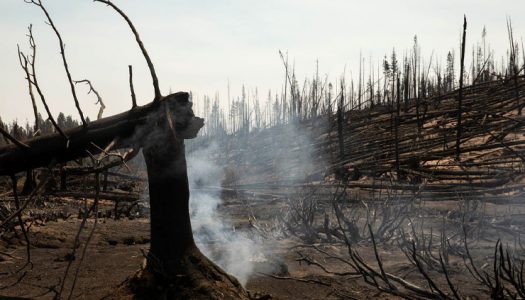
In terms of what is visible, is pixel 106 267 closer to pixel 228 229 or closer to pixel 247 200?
pixel 228 229

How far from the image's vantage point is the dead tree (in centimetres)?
369

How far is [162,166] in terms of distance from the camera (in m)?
3.72

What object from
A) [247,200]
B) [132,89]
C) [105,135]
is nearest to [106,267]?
[105,135]

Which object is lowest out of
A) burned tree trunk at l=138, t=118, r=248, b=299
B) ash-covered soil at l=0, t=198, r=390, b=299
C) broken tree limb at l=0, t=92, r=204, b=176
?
ash-covered soil at l=0, t=198, r=390, b=299

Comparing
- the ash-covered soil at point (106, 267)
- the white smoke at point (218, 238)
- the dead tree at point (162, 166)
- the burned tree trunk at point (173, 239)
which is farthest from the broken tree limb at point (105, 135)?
the white smoke at point (218, 238)

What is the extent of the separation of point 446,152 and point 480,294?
805cm

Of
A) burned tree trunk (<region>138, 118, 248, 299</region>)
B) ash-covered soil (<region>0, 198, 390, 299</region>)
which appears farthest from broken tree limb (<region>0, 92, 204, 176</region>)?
ash-covered soil (<region>0, 198, 390, 299</region>)

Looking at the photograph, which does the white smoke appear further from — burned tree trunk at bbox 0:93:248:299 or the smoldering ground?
burned tree trunk at bbox 0:93:248:299

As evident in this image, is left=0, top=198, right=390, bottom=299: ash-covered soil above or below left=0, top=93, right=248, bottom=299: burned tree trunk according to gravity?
below

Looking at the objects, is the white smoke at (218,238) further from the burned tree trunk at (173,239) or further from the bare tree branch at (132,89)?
the bare tree branch at (132,89)

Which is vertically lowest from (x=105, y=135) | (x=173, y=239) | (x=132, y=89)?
(x=173, y=239)

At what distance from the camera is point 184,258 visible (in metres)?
3.80

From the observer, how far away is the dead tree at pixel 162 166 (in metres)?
3.69

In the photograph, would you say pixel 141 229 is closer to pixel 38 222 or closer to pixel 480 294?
pixel 38 222
